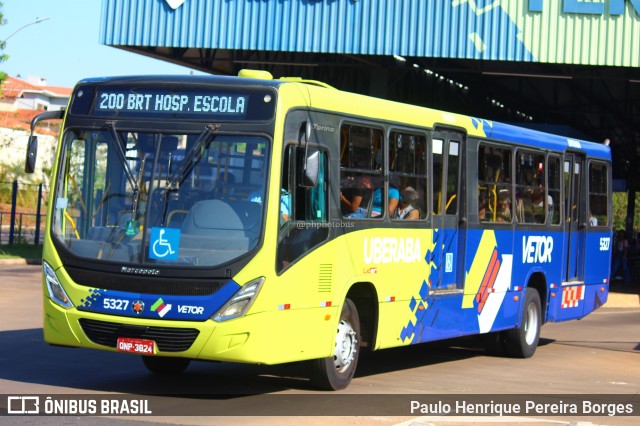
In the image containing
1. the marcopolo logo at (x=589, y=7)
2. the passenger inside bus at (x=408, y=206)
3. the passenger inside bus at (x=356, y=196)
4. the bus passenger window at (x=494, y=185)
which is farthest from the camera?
the marcopolo logo at (x=589, y=7)

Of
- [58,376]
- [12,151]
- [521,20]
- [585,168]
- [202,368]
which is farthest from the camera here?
[12,151]

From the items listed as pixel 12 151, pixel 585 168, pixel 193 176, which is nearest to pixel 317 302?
pixel 193 176

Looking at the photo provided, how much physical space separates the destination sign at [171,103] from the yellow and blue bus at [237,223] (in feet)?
0.04

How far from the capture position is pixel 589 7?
1003 inches

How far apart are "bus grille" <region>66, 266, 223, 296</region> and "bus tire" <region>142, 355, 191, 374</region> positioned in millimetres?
1928

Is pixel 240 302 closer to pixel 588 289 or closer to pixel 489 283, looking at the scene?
pixel 489 283

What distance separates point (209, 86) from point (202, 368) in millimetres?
3787

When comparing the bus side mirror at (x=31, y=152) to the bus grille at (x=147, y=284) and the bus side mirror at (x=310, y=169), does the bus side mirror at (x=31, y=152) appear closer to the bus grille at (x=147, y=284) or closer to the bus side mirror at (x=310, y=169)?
the bus grille at (x=147, y=284)

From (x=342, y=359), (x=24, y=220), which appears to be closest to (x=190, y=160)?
(x=342, y=359)

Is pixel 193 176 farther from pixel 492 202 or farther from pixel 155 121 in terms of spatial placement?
pixel 492 202

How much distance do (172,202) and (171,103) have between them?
964 mm

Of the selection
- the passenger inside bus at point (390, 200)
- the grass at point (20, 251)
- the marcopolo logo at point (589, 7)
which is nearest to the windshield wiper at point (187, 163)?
the passenger inside bus at point (390, 200)

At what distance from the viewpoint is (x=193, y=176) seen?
10031 millimetres

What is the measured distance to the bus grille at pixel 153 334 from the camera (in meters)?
9.69
